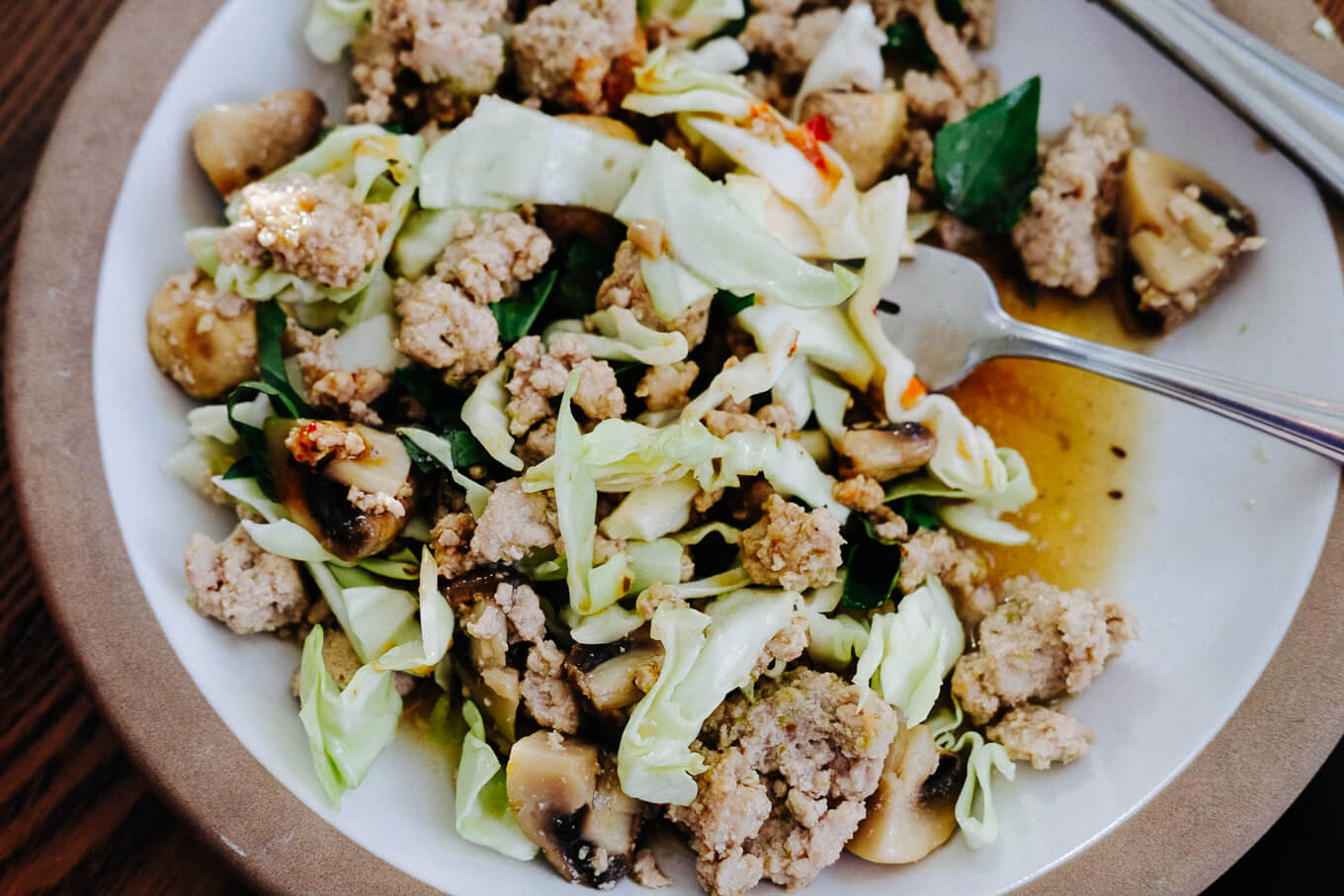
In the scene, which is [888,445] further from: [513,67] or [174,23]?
[174,23]

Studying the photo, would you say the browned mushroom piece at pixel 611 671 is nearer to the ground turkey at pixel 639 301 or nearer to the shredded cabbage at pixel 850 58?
the ground turkey at pixel 639 301

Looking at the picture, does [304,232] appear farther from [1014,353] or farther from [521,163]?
[1014,353]

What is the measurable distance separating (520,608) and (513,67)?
1372 millimetres

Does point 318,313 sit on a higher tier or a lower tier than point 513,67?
lower

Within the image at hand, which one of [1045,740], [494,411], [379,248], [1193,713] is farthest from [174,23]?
[1193,713]

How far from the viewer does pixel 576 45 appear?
217cm

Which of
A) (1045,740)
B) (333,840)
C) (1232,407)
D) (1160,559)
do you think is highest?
(1232,407)

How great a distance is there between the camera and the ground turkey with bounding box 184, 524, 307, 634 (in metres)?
1.96

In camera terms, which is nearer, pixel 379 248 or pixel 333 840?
pixel 333 840

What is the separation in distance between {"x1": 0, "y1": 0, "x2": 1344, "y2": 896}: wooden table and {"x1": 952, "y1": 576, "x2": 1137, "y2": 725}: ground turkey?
892 millimetres

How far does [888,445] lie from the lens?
2109 millimetres

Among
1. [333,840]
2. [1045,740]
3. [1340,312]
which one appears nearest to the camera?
[333,840]

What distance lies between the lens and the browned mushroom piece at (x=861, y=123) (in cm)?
232

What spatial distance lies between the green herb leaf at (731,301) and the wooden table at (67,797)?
1.72 meters
